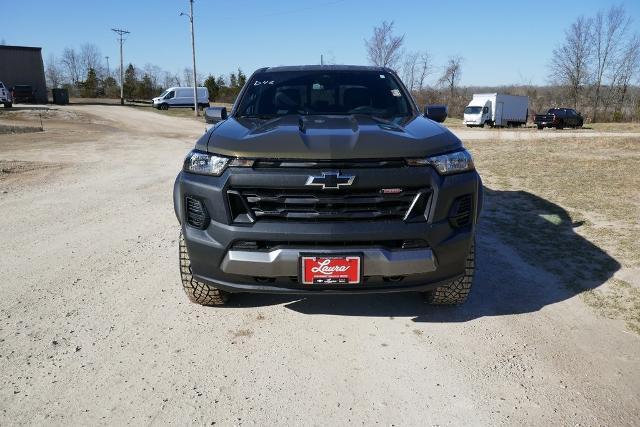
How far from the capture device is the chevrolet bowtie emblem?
2602 mm

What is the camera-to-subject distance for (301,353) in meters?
2.76

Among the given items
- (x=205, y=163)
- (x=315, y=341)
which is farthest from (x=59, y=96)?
(x=315, y=341)

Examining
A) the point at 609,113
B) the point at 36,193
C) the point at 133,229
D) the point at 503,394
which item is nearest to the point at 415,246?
the point at 503,394

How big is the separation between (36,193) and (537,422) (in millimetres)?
7322

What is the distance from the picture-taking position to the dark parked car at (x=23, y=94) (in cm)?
3991

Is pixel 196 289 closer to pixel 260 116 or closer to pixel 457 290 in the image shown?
pixel 260 116

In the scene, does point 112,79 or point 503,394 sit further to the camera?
point 112,79

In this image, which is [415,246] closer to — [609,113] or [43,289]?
[43,289]

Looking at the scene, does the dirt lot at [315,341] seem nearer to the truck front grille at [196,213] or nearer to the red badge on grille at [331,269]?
the red badge on grille at [331,269]

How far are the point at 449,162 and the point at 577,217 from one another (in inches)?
149

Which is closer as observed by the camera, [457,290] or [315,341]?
[315,341]

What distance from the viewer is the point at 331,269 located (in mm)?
2633

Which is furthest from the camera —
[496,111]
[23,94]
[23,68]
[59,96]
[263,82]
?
[23,68]

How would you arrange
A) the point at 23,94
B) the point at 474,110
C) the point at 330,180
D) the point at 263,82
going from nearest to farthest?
the point at 330,180
the point at 263,82
the point at 474,110
the point at 23,94
